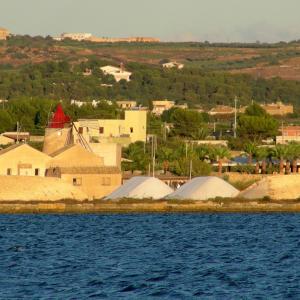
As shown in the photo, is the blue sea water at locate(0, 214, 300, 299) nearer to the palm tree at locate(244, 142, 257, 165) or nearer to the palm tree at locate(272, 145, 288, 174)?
the palm tree at locate(272, 145, 288, 174)

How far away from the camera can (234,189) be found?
99.1 metres

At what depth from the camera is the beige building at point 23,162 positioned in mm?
103875

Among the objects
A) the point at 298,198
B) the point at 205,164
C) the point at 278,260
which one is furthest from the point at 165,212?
the point at 278,260

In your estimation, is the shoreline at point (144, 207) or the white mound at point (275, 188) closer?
the shoreline at point (144, 207)

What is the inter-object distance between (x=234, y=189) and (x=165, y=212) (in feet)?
21.4

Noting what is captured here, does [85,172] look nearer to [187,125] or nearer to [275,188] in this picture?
[275,188]

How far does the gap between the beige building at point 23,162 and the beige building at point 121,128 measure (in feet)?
92.3

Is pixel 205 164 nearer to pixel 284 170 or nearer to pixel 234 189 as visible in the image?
pixel 284 170

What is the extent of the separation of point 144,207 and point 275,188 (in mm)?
8336

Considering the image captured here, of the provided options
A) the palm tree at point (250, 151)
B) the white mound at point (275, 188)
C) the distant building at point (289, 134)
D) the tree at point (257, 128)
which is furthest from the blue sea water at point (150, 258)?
the distant building at point (289, 134)

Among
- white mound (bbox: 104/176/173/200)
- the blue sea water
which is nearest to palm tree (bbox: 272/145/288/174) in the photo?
white mound (bbox: 104/176/173/200)

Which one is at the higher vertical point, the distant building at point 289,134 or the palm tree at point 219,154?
the distant building at point 289,134

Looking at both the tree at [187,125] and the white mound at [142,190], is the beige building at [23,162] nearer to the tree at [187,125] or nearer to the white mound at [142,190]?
the white mound at [142,190]

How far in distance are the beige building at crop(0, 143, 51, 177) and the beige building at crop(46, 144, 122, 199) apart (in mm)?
828
